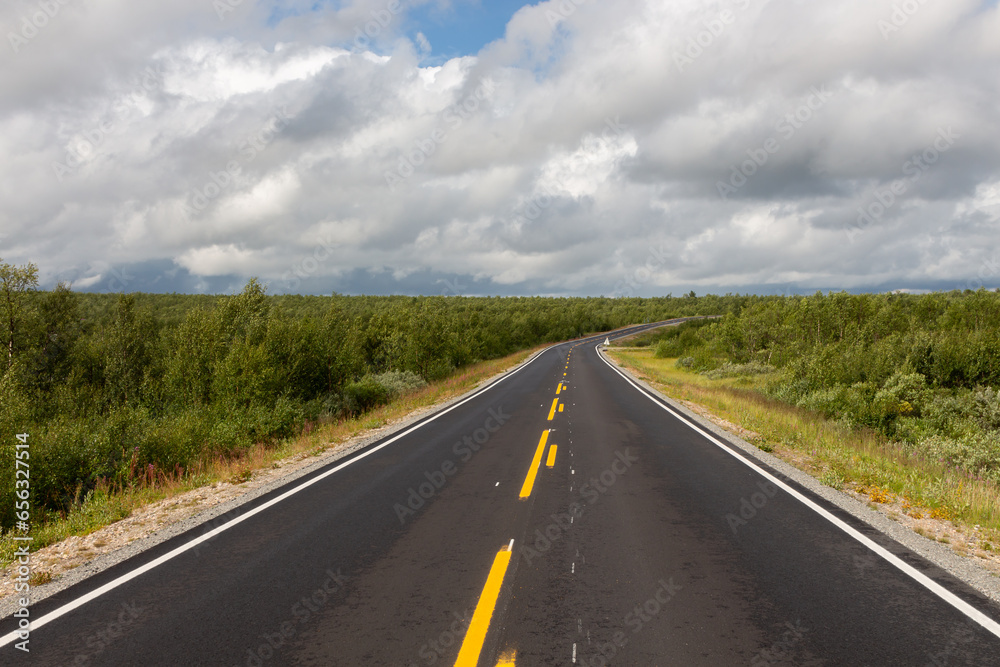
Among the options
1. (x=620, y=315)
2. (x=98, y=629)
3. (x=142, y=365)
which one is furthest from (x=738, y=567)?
(x=620, y=315)

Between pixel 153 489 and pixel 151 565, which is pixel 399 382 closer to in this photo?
pixel 153 489

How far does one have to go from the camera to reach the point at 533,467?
9.10m

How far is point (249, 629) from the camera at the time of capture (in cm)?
391

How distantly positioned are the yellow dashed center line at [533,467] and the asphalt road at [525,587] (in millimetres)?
104

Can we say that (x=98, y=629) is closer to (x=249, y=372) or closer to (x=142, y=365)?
(x=249, y=372)

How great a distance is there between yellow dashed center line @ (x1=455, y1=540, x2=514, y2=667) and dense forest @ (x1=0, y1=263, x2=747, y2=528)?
7860 millimetres

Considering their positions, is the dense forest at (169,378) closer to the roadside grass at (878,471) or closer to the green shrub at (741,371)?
the roadside grass at (878,471)

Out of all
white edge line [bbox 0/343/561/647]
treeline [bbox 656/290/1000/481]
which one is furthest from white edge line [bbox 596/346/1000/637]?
white edge line [bbox 0/343/561/647]

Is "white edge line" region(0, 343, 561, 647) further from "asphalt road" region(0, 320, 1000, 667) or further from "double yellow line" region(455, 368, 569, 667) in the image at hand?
"double yellow line" region(455, 368, 569, 667)

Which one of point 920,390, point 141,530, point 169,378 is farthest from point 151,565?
point 169,378

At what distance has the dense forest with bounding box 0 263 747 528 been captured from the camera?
1126 cm

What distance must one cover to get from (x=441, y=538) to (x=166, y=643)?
8.84 ft

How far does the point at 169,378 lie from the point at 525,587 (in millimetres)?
25410

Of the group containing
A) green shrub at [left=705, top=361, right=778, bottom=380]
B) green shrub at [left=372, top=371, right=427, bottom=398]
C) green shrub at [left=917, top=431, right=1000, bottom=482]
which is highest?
green shrub at [left=372, top=371, right=427, bottom=398]
